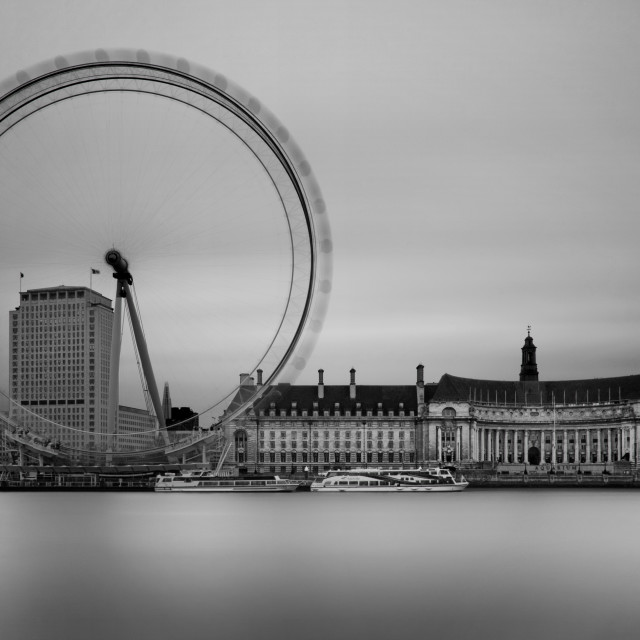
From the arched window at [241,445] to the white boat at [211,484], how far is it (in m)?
29.6

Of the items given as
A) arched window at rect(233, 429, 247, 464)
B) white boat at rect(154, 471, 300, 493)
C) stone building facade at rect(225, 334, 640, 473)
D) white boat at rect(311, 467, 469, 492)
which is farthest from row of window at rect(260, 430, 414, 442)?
white boat at rect(154, 471, 300, 493)

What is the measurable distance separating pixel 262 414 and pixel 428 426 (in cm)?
2017

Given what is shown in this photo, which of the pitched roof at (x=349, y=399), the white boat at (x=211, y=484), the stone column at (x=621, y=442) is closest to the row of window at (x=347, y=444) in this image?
the pitched roof at (x=349, y=399)

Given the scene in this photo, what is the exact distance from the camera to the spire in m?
160

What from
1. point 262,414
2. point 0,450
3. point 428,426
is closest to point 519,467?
point 428,426

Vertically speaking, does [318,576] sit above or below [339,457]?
below

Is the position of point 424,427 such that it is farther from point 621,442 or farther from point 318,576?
point 318,576

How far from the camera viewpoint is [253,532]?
58656 mm

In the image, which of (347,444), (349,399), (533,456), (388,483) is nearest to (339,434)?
(347,444)

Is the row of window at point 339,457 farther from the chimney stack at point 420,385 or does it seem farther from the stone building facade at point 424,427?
the chimney stack at point 420,385

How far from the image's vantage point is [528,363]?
161 m

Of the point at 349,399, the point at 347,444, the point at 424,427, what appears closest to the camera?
the point at 424,427

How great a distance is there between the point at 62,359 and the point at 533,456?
2474 inches

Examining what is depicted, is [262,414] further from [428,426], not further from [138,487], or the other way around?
[138,487]
